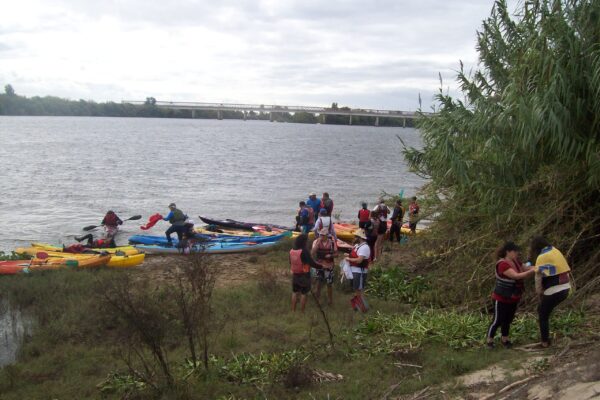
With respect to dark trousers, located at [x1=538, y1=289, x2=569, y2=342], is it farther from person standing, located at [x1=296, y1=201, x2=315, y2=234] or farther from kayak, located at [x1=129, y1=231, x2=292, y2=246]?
kayak, located at [x1=129, y1=231, x2=292, y2=246]

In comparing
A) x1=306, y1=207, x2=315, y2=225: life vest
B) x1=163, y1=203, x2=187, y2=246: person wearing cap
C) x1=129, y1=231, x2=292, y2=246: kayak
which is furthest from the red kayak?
x1=306, y1=207, x2=315, y2=225: life vest

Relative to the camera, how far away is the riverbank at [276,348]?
6.26 meters

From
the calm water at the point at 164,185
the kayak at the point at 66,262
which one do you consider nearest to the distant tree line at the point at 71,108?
the calm water at the point at 164,185

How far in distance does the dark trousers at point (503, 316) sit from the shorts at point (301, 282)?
3.22 meters

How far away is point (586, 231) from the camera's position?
28.8 feet

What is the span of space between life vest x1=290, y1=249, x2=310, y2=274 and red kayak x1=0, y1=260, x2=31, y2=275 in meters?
7.77

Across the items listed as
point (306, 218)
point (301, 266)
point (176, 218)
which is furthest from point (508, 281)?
point (176, 218)

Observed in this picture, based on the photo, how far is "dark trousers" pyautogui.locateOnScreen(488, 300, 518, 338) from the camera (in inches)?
254

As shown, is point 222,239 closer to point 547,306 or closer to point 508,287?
point 508,287

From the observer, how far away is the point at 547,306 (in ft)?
20.4

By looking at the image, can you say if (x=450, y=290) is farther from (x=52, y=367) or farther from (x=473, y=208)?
(x=52, y=367)

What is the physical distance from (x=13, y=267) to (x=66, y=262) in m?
1.23

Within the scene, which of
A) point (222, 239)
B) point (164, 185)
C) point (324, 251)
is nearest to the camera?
point (324, 251)

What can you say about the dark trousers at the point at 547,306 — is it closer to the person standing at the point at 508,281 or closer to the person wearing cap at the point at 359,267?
the person standing at the point at 508,281
